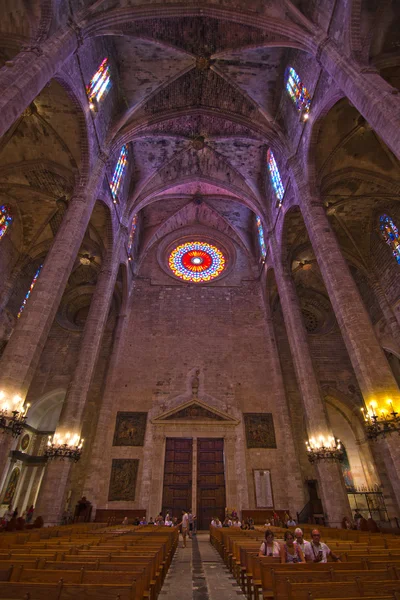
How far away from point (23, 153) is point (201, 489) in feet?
63.7

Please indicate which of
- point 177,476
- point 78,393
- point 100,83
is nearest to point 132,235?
point 100,83

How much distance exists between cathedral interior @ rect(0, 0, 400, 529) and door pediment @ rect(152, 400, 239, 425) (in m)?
0.12

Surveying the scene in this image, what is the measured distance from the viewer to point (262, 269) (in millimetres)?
23078

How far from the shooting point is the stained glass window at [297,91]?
49.1ft

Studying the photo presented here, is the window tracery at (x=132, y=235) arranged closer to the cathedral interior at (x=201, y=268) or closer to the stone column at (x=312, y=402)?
the cathedral interior at (x=201, y=268)

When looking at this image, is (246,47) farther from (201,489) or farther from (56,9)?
(201,489)

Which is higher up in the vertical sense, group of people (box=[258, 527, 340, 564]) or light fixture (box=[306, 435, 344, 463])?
light fixture (box=[306, 435, 344, 463])

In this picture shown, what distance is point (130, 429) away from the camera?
17766 mm

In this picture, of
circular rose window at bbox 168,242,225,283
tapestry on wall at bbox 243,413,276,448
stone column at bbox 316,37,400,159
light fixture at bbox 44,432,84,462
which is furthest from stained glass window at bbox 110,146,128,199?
tapestry on wall at bbox 243,413,276,448

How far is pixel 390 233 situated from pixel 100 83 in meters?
17.2

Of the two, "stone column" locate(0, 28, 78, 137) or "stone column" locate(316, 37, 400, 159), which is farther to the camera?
"stone column" locate(316, 37, 400, 159)

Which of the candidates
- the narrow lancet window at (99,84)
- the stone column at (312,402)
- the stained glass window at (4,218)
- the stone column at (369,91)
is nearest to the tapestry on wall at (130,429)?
the stone column at (312,402)

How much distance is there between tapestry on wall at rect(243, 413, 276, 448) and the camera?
17.6 metres

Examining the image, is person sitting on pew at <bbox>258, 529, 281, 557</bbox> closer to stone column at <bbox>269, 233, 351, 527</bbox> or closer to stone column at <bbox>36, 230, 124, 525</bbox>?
stone column at <bbox>269, 233, 351, 527</bbox>
